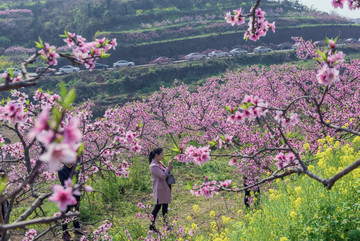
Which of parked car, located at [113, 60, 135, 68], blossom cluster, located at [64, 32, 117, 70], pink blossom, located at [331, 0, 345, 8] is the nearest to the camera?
blossom cluster, located at [64, 32, 117, 70]

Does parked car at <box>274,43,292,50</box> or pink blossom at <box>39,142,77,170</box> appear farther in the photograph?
parked car at <box>274,43,292,50</box>

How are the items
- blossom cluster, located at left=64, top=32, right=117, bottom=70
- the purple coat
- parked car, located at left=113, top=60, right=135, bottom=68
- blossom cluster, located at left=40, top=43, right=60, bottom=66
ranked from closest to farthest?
blossom cluster, located at left=40, top=43, right=60, bottom=66 < blossom cluster, located at left=64, top=32, right=117, bottom=70 < the purple coat < parked car, located at left=113, top=60, right=135, bottom=68

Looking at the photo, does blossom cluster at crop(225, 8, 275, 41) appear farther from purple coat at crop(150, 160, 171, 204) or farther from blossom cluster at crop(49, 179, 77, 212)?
purple coat at crop(150, 160, 171, 204)

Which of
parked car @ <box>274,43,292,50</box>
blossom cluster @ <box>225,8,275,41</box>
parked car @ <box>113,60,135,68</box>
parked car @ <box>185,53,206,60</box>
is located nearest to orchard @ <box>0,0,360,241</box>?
blossom cluster @ <box>225,8,275,41</box>

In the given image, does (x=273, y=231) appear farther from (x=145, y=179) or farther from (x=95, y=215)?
(x=145, y=179)

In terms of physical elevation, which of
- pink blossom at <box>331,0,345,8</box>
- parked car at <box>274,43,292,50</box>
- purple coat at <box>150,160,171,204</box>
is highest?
pink blossom at <box>331,0,345,8</box>

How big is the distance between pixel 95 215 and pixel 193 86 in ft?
63.6

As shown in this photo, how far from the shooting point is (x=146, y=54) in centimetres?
3706

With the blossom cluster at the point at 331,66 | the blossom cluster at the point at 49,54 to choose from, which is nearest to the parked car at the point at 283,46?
the blossom cluster at the point at 331,66

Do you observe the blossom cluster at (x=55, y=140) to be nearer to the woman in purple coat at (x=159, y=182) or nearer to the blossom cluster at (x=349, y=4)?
the blossom cluster at (x=349, y=4)

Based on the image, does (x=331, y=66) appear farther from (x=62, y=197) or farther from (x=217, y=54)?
(x=217, y=54)

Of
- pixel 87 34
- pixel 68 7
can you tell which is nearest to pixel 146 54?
pixel 87 34

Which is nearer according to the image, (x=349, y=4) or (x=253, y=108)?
Answer: (x=253, y=108)

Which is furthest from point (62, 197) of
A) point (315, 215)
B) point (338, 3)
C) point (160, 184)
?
point (160, 184)
